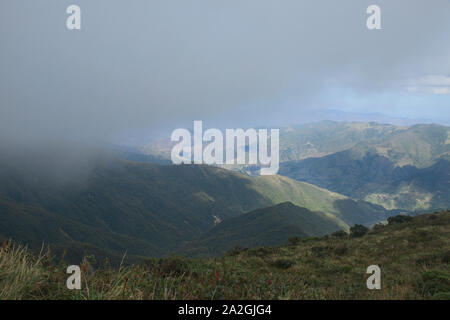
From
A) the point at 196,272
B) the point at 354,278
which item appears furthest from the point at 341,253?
the point at 196,272

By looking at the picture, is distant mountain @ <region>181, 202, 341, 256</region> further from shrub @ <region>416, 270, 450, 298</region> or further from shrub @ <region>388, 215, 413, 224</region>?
shrub @ <region>416, 270, 450, 298</region>

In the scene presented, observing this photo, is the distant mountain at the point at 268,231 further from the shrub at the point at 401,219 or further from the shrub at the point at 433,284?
the shrub at the point at 433,284

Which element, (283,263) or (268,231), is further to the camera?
(268,231)

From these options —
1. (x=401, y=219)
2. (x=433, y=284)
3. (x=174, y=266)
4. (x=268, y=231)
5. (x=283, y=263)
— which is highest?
(x=433, y=284)

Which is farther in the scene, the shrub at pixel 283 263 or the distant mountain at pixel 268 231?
the distant mountain at pixel 268 231

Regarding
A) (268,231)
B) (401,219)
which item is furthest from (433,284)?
(268,231)

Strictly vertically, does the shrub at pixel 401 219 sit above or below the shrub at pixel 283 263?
below

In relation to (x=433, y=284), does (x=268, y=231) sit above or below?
below

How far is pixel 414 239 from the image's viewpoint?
18.6 meters

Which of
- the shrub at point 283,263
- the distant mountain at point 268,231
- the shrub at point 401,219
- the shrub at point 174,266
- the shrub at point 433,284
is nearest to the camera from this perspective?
the shrub at point 433,284

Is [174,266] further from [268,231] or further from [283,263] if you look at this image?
[268,231]

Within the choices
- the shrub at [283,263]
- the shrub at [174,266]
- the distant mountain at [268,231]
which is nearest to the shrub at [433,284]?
the shrub at [174,266]
